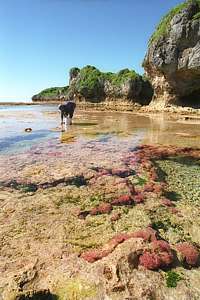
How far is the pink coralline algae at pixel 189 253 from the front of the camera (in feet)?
19.3

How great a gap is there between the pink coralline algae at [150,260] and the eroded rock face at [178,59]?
39.7 m

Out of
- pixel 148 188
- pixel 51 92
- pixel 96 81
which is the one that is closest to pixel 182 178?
pixel 148 188

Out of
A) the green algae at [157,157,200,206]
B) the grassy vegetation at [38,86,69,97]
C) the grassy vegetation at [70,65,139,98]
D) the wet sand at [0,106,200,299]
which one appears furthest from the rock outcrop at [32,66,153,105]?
the green algae at [157,157,200,206]

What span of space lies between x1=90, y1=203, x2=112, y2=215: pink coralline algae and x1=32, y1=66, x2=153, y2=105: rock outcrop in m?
59.7

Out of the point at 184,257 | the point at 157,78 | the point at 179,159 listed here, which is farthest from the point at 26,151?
the point at 157,78

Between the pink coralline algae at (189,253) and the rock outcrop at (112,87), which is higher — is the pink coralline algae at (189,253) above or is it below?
below

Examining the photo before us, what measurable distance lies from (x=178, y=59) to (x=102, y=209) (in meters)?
41.8

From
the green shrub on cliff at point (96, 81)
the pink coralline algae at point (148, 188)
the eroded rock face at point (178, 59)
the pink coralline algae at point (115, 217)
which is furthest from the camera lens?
the green shrub on cliff at point (96, 81)

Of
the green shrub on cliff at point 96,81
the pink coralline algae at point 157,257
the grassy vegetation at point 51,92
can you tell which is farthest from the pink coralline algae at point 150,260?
the grassy vegetation at point 51,92

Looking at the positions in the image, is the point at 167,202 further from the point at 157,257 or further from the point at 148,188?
the point at 157,257

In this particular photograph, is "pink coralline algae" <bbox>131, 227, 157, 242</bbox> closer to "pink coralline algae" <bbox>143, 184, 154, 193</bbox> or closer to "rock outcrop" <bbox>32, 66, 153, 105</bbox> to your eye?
"pink coralline algae" <bbox>143, 184, 154, 193</bbox>

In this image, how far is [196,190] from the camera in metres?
9.99

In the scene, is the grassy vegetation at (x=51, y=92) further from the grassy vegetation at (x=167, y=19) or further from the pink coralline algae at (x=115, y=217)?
the pink coralline algae at (x=115, y=217)

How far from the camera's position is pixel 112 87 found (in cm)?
7331
